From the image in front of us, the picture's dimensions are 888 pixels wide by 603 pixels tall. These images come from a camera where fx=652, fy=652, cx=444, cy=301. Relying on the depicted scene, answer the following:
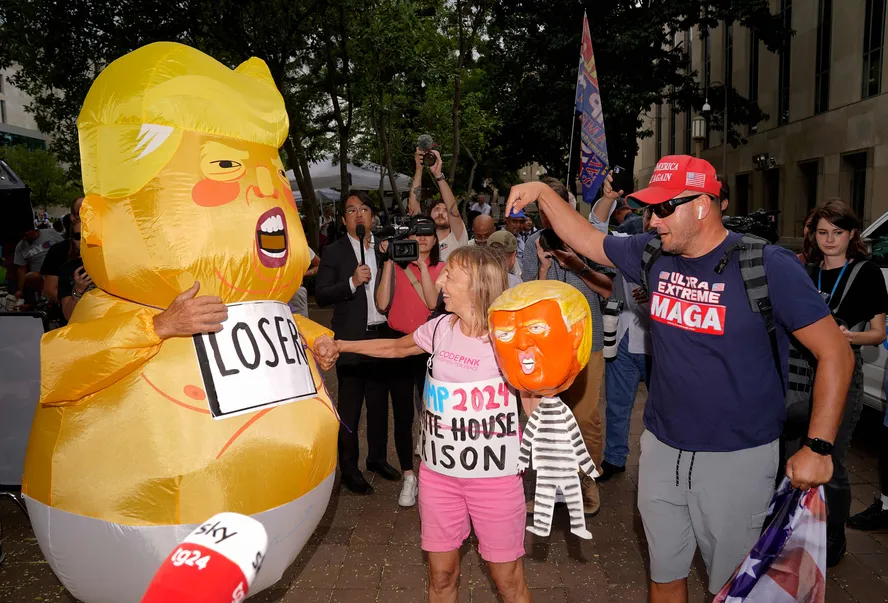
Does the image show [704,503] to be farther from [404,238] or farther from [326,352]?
[404,238]

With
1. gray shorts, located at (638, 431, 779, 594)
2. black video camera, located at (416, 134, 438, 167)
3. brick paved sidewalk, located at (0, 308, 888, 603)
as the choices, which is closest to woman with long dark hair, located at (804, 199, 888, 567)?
brick paved sidewalk, located at (0, 308, 888, 603)

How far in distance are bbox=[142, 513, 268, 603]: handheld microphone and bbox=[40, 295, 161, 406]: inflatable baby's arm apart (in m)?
1.38

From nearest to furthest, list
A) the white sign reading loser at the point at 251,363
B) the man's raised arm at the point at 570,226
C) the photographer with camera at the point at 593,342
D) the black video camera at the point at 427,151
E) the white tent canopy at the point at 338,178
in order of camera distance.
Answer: the white sign reading loser at the point at 251,363, the man's raised arm at the point at 570,226, the photographer with camera at the point at 593,342, the black video camera at the point at 427,151, the white tent canopy at the point at 338,178

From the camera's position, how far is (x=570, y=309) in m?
2.40

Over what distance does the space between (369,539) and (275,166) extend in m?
2.39

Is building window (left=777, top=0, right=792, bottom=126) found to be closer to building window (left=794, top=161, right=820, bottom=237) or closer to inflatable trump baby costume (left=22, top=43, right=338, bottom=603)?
building window (left=794, top=161, right=820, bottom=237)

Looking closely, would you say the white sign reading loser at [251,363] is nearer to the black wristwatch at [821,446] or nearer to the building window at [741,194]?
the black wristwatch at [821,446]

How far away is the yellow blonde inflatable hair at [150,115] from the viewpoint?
2.51 meters

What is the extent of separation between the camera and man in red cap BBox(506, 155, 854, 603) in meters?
2.26

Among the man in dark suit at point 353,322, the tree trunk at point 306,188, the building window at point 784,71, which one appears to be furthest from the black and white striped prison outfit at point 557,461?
the building window at point 784,71

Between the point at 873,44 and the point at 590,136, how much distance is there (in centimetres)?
1412

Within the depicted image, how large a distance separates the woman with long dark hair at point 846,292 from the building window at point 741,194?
24.9m

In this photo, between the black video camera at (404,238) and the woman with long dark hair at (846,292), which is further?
the black video camera at (404,238)

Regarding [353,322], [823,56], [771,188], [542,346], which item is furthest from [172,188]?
[771,188]
